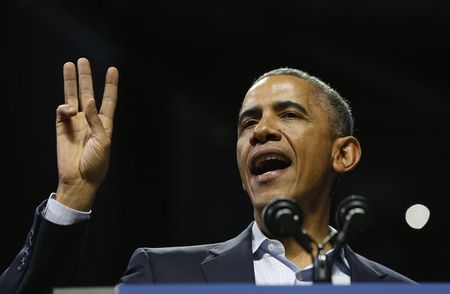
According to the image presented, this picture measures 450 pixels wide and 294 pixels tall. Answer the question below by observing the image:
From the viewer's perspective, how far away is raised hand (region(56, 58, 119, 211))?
1547mm

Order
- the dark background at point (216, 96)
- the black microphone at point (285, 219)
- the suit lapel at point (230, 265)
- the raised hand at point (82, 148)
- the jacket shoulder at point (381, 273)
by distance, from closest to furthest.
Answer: the black microphone at point (285, 219)
the raised hand at point (82, 148)
the suit lapel at point (230, 265)
the jacket shoulder at point (381, 273)
the dark background at point (216, 96)

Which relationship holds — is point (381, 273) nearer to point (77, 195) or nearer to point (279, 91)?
point (279, 91)

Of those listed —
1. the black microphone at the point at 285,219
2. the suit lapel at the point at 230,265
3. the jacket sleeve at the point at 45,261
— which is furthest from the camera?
the suit lapel at the point at 230,265

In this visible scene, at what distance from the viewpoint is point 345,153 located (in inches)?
79.8

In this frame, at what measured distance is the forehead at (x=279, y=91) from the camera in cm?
193

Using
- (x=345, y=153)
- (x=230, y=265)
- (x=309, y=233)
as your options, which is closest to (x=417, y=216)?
(x=345, y=153)

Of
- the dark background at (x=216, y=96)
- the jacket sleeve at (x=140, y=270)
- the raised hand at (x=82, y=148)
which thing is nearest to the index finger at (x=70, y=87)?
the raised hand at (x=82, y=148)

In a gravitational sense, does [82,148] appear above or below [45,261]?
above

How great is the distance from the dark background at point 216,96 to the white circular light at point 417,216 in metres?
0.03

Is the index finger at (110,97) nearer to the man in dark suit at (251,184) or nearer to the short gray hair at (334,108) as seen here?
Result: the man in dark suit at (251,184)

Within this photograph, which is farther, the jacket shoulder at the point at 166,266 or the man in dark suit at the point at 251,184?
the jacket shoulder at the point at 166,266

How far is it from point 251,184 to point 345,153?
30 centimetres

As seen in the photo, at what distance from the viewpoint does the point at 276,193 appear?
1.83 metres

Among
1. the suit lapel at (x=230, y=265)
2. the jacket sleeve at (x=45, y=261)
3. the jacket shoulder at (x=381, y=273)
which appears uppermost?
the jacket sleeve at (x=45, y=261)
